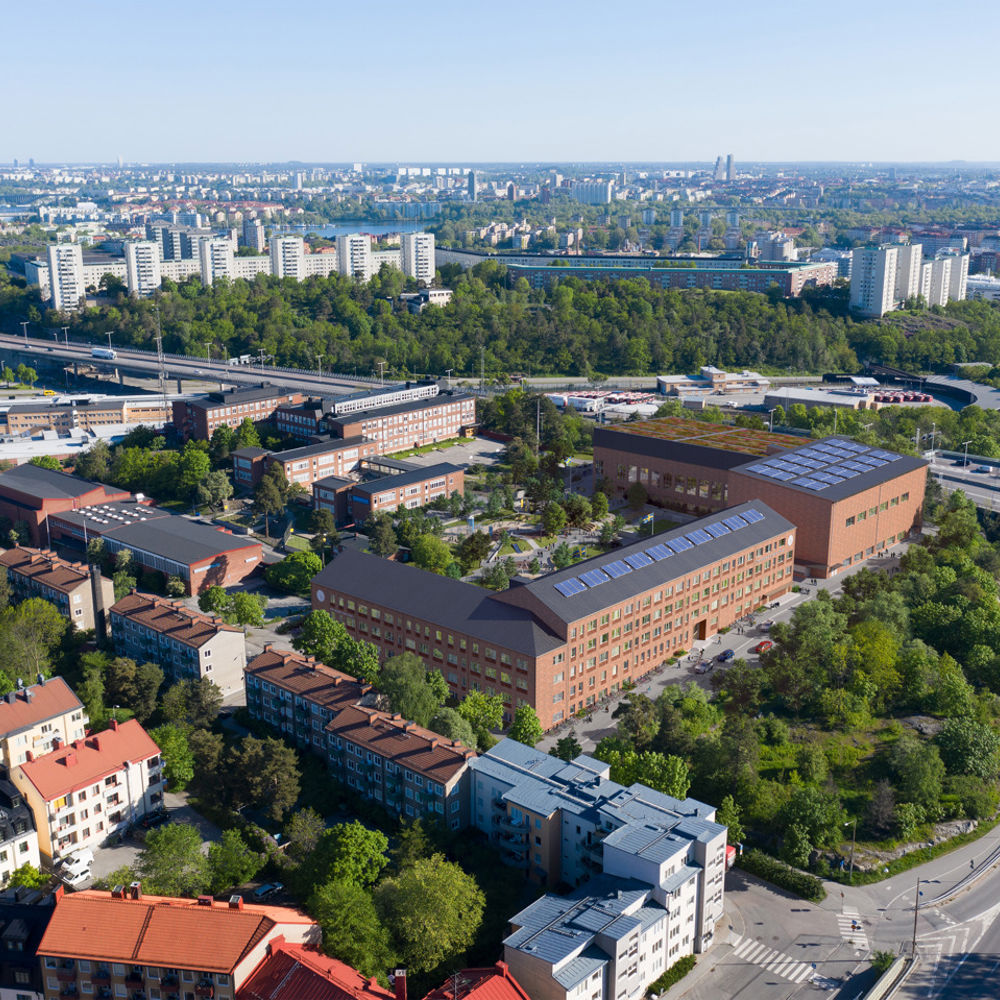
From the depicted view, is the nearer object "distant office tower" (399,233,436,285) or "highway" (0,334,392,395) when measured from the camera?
"highway" (0,334,392,395)

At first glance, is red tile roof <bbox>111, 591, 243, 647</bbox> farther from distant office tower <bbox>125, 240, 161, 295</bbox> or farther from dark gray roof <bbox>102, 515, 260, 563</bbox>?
distant office tower <bbox>125, 240, 161, 295</bbox>

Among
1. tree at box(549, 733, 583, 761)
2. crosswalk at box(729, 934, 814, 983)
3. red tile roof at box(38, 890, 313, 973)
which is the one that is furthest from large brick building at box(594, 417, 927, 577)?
red tile roof at box(38, 890, 313, 973)

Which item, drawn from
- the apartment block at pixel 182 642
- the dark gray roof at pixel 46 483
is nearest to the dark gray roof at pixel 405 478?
the dark gray roof at pixel 46 483

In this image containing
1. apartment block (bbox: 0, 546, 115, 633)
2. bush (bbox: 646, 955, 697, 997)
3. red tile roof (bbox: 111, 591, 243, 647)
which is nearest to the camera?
bush (bbox: 646, 955, 697, 997)

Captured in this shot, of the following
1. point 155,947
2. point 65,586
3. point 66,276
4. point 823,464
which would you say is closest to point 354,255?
point 66,276

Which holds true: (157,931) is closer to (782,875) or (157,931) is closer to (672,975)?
(672,975)

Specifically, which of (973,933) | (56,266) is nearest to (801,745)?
(973,933)

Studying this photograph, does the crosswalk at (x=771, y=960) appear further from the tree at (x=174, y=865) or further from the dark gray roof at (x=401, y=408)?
the dark gray roof at (x=401, y=408)
